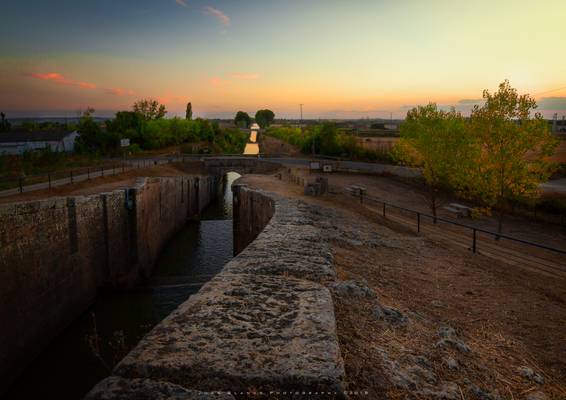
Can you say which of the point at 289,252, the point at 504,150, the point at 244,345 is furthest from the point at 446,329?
the point at 504,150

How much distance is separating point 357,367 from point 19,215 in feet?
40.8

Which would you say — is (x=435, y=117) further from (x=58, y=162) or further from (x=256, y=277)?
(x=58, y=162)

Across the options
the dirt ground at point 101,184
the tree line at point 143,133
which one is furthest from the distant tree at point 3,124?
the dirt ground at point 101,184

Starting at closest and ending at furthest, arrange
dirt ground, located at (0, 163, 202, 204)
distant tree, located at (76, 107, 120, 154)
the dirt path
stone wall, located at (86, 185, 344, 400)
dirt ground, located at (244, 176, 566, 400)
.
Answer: stone wall, located at (86, 185, 344, 400) < dirt ground, located at (244, 176, 566, 400) < dirt ground, located at (0, 163, 202, 204) < the dirt path < distant tree, located at (76, 107, 120, 154)

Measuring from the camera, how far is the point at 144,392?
139 inches

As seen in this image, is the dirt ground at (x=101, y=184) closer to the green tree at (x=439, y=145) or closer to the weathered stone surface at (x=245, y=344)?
the weathered stone surface at (x=245, y=344)

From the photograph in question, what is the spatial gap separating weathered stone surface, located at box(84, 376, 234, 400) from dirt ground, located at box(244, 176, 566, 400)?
1468 millimetres

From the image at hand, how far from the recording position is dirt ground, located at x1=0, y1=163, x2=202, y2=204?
824 inches

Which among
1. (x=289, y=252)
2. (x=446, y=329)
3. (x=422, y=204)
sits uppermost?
(x=289, y=252)

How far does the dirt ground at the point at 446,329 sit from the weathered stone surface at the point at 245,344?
0.41 meters

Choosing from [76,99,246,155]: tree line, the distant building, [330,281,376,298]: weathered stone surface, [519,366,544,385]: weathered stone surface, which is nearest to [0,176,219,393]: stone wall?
[330,281,376,298]: weathered stone surface

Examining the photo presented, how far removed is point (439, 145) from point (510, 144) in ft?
17.1

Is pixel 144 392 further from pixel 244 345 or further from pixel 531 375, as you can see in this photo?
pixel 531 375

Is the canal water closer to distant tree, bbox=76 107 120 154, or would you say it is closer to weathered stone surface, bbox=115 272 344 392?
weathered stone surface, bbox=115 272 344 392
